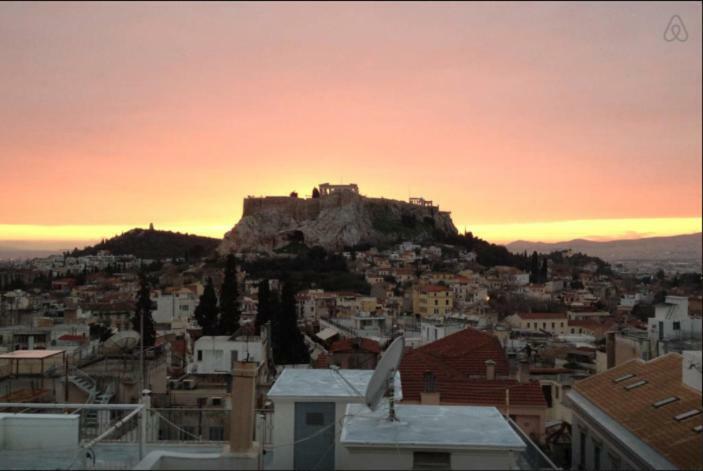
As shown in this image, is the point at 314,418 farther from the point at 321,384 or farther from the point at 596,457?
the point at 596,457

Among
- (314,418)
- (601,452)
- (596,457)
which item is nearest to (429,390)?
(596,457)

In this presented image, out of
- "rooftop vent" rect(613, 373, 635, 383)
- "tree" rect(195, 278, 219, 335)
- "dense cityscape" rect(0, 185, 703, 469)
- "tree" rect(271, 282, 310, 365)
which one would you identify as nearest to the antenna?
"dense cityscape" rect(0, 185, 703, 469)

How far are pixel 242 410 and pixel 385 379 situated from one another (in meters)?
1.32

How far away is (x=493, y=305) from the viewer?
→ 6931cm

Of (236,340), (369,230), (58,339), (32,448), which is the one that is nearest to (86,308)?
(58,339)

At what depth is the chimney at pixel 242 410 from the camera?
20.6 ft

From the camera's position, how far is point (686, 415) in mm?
7836

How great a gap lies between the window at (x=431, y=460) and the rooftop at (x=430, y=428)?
3.7 inches

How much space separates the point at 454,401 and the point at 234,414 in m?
8.25

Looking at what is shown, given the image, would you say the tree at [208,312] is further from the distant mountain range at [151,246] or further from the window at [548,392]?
the distant mountain range at [151,246]

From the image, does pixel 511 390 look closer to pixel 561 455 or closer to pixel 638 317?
pixel 561 455

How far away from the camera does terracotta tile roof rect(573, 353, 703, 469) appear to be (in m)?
6.90

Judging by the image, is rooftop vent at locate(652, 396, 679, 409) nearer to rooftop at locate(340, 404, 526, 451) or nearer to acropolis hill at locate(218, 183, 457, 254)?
rooftop at locate(340, 404, 526, 451)

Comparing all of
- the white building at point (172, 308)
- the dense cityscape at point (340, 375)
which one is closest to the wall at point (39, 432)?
the dense cityscape at point (340, 375)
